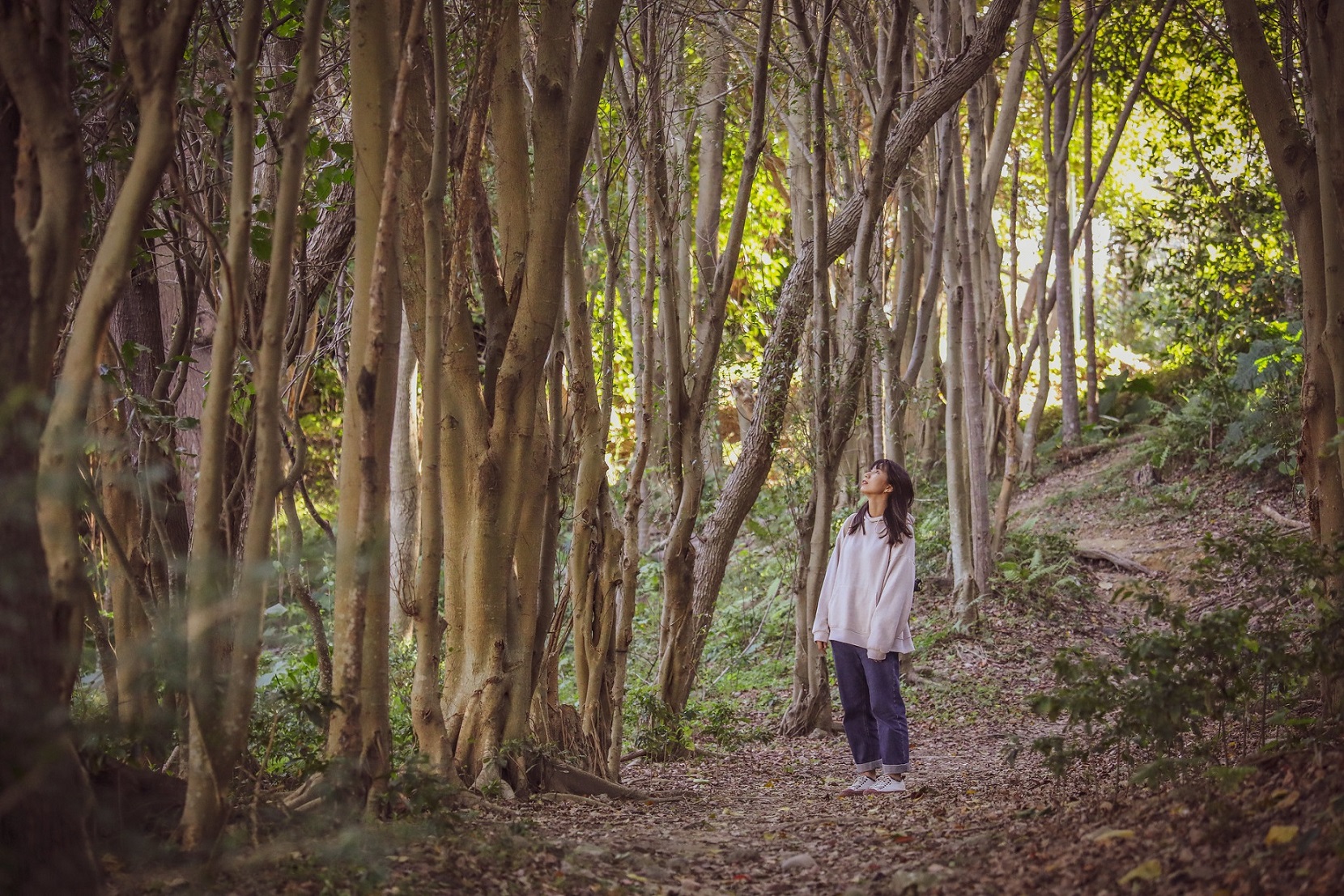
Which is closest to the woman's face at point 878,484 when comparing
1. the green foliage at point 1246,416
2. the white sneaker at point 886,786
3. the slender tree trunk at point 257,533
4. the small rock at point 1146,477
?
the white sneaker at point 886,786

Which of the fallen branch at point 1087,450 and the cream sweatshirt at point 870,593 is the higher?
the fallen branch at point 1087,450

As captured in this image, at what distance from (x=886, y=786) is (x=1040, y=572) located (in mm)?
6700

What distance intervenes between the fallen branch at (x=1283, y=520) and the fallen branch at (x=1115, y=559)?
4.57 feet

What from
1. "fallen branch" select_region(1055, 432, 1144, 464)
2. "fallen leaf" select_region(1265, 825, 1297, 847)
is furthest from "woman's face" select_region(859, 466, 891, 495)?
"fallen branch" select_region(1055, 432, 1144, 464)

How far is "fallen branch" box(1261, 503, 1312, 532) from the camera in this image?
1159 cm

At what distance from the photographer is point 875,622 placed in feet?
20.2

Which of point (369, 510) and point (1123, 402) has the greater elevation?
point (1123, 402)

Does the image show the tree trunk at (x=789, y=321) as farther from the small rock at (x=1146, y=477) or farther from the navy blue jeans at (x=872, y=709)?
the small rock at (x=1146, y=477)

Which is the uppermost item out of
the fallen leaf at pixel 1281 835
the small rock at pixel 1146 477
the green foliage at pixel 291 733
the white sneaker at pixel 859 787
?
the small rock at pixel 1146 477

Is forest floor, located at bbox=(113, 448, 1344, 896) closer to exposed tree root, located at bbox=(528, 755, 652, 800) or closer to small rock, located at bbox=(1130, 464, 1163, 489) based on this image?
exposed tree root, located at bbox=(528, 755, 652, 800)

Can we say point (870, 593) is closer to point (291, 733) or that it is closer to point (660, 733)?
point (660, 733)

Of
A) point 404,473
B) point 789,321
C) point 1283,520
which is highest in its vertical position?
point 789,321

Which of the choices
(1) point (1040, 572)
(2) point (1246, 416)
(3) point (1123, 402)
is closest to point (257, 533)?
(1) point (1040, 572)

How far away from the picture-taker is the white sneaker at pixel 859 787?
6203mm
